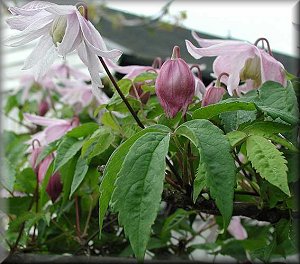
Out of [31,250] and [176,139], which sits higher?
[176,139]

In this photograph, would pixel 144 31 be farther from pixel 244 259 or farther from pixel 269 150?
pixel 269 150

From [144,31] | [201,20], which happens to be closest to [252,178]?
[201,20]

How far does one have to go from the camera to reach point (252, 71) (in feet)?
2.17

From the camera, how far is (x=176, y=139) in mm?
516

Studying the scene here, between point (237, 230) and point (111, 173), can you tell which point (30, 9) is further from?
point (237, 230)

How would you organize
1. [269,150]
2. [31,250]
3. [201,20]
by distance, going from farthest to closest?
[201,20], [31,250], [269,150]

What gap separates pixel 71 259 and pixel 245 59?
1.10 ft

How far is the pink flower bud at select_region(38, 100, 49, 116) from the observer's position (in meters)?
1.33

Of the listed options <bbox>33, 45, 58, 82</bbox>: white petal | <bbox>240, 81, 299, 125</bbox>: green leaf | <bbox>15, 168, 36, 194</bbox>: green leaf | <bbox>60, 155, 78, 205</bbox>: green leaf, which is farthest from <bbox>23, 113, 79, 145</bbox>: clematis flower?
<bbox>240, 81, 299, 125</bbox>: green leaf

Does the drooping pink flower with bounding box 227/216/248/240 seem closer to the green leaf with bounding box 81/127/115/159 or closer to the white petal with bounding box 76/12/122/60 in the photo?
the green leaf with bounding box 81/127/115/159

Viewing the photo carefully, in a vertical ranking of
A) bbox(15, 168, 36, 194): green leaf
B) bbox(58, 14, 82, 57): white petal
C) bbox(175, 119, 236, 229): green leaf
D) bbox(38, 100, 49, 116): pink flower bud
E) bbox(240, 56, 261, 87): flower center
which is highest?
bbox(58, 14, 82, 57): white petal

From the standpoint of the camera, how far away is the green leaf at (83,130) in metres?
0.70

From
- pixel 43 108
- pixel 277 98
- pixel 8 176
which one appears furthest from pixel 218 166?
pixel 43 108

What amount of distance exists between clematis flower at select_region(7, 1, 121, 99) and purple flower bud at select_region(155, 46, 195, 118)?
0.21 feet
